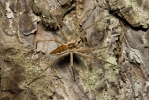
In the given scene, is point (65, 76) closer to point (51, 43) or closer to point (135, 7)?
point (51, 43)

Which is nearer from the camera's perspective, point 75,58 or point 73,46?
point 75,58

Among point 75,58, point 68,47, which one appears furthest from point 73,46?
point 75,58

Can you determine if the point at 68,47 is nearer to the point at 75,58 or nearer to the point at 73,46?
the point at 73,46

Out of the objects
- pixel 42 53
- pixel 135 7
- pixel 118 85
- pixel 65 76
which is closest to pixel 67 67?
pixel 65 76

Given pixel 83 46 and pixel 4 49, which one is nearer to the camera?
pixel 4 49

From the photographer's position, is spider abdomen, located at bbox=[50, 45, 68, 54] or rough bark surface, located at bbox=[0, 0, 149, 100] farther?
spider abdomen, located at bbox=[50, 45, 68, 54]

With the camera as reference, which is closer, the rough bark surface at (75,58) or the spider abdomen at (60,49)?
the rough bark surface at (75,58)

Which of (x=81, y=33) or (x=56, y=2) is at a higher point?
(x=56, y=2)

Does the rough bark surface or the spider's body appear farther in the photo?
the spider's body
